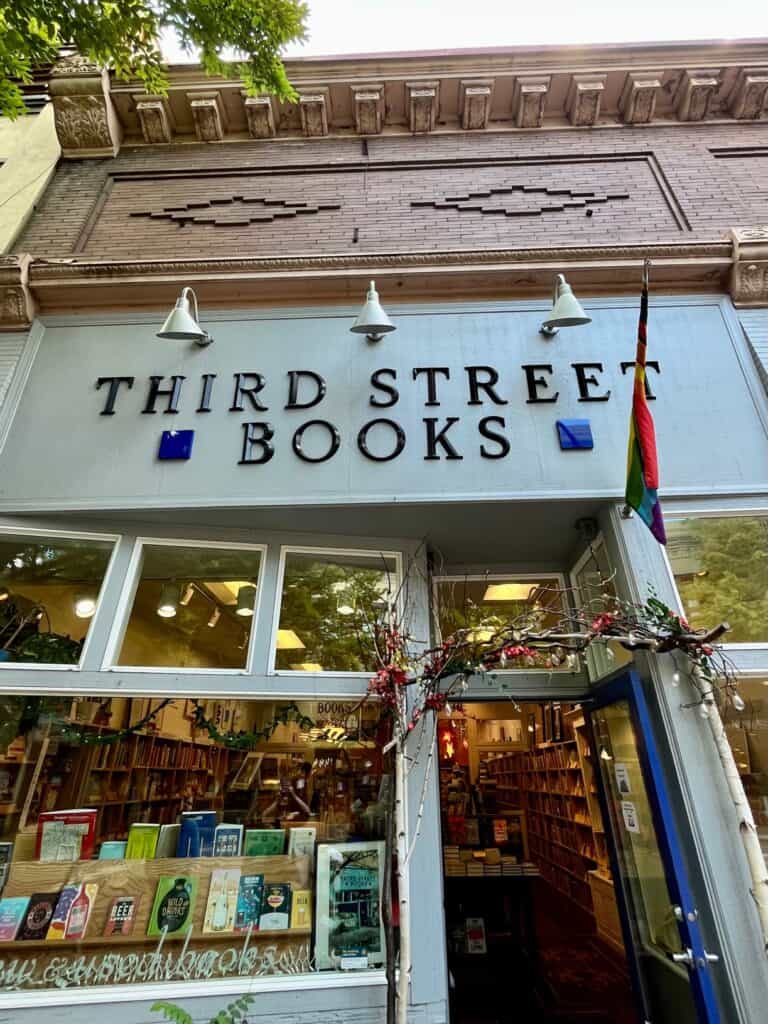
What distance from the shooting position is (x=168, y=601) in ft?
15.4

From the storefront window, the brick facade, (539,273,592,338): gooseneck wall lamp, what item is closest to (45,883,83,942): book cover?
the storefront window

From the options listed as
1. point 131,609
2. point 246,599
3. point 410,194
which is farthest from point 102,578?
point 410,194

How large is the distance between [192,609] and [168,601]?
0.24 m

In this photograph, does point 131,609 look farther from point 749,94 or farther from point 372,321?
point 749,94

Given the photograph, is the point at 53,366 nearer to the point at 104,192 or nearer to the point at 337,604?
the point at 104,192

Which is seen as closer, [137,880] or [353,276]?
[137,880]

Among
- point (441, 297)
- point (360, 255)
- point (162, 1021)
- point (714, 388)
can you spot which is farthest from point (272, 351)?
point (162, 1021)

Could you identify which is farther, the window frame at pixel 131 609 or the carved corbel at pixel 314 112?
the carved corbel at pixel 314 112

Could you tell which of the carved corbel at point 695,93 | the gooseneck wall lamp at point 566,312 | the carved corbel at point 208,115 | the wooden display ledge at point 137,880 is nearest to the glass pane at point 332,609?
the wooden display ledge at point 137,880

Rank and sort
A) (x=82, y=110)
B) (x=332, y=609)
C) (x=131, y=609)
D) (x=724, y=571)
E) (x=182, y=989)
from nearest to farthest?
(x=182, y=989) < (x=724, y=571) < (x=131, y=609) < (x=332, y=609) < (x=82, y=110)

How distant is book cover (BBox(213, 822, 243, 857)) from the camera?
160 inches

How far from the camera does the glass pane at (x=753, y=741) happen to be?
142 inches

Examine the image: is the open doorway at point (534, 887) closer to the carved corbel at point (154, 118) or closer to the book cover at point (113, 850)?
the book cover at point (113, 850)

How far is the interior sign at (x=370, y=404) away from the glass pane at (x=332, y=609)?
1000mm
